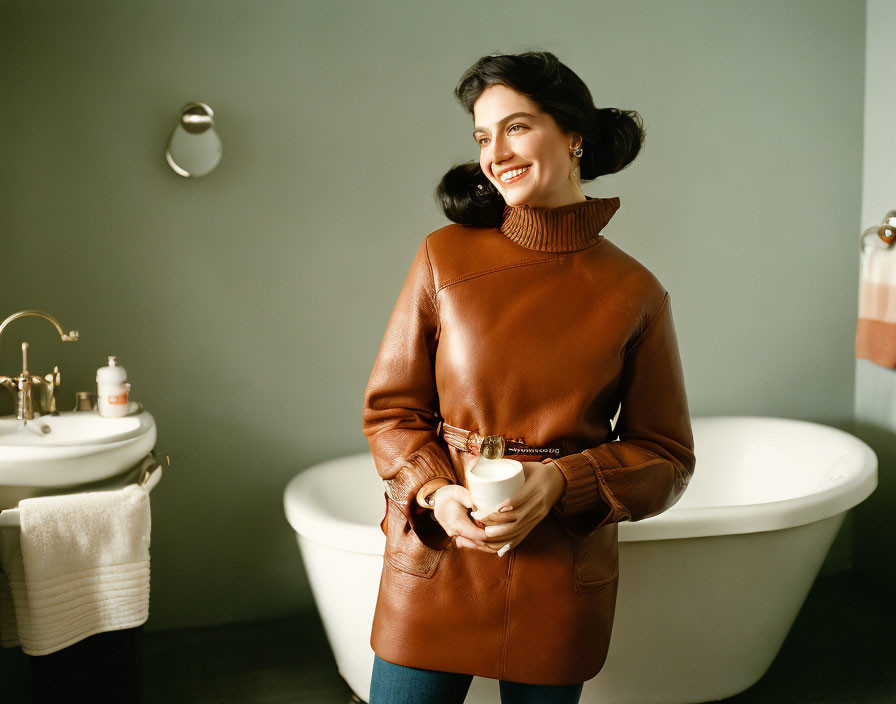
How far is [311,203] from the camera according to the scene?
2.38m

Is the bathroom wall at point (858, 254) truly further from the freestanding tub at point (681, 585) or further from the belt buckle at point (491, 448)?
the belt buckle at point (491, 448)

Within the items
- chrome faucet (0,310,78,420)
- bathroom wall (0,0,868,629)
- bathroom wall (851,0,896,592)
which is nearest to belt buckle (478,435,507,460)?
chrome faucet (0,310,78,420)

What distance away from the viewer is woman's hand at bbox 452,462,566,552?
991 mm

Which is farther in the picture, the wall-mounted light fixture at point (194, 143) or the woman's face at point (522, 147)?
the wall-mounted light fixture at point (194, 143)

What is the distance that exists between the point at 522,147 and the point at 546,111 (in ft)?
0.20

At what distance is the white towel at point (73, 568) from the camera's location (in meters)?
1.61

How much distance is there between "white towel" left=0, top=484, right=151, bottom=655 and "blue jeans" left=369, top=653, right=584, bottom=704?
779 mm

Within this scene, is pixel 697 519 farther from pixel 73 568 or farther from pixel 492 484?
pixel 73 568

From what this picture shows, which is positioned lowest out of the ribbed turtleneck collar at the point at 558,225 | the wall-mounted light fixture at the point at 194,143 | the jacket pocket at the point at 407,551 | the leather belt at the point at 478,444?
the jacket pocket at the point at 407,551

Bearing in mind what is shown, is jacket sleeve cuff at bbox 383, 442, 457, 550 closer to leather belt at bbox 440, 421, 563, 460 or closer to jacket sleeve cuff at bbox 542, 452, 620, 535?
leather belt at bbox 440, 421, 563, 460

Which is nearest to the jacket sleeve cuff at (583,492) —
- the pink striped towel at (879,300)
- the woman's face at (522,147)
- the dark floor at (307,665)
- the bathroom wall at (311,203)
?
the woman's face at (522,147)

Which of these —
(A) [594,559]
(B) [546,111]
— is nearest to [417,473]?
(A) [594,559]

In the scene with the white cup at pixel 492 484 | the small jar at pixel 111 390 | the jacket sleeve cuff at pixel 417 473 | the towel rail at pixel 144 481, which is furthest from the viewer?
the small jar at pixel 111 390

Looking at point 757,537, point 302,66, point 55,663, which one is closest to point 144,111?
point 302,66
